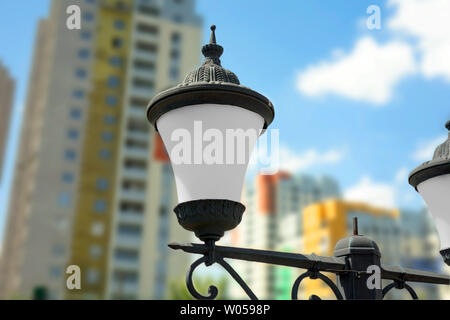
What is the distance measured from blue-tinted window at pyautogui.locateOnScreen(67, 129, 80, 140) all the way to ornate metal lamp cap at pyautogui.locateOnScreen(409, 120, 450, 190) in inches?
2239

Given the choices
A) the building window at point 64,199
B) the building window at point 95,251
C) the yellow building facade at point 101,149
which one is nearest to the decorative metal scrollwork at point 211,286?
Result: the yellow building facade at point 101,149

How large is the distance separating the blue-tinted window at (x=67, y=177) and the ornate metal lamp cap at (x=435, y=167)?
5584 centimetres

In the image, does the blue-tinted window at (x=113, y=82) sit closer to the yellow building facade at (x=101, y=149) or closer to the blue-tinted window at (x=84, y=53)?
the yellow building facade at (x=101, y=149)

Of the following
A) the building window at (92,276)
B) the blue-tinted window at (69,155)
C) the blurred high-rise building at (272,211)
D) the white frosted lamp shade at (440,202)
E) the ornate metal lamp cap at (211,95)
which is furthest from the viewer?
the blurred high-rise building at (272,211)

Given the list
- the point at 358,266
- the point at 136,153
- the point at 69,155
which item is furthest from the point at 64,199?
the point at 358,266

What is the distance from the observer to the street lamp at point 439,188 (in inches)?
159

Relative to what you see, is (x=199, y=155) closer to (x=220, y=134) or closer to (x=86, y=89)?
(x=220, y=134)

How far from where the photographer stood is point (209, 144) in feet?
10.6

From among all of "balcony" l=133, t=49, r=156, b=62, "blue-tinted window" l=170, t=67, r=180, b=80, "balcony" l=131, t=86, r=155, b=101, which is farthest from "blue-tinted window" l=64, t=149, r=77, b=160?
"blue-tinted window" l=170, t=67, r=180, b=80

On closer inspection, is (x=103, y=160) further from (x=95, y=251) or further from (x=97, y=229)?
(x=95, y=251)

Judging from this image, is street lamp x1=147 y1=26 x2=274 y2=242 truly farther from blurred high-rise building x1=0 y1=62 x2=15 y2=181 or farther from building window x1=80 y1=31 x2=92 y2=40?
blurred high-rise building x1=0 y1=62 x2=15 y2=181

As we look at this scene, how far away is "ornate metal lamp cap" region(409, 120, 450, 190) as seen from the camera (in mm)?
4047
